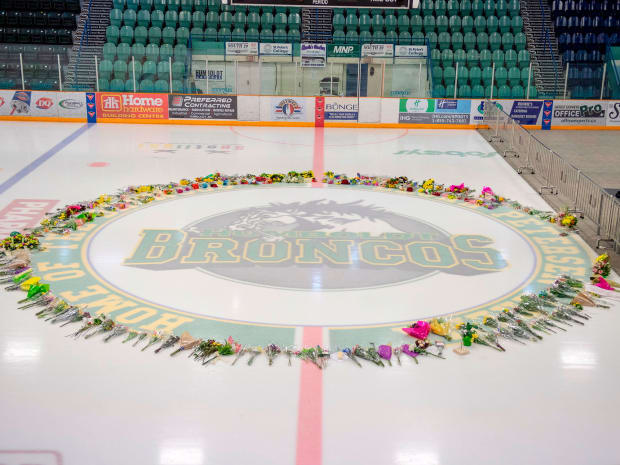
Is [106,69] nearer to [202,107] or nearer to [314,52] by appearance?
[202,107]

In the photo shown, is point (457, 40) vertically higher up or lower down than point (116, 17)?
lower down

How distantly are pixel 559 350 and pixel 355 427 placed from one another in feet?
9.99

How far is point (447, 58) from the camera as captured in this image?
2789 cm

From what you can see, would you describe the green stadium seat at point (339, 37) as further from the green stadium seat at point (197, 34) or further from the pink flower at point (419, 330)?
the pink flower at point (419, 330)

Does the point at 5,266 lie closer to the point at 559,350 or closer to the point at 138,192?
the point at 138,192

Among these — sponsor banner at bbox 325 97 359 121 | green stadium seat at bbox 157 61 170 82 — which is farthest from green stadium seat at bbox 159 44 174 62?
sponsor banner at bbox 325 97 359 121

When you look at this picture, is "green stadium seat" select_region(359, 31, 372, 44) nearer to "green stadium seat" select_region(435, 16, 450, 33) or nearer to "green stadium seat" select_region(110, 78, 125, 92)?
"green stadium seat" select_region(435, 16, 450, 33)

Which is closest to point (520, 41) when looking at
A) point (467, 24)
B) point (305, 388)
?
point (467, 24)

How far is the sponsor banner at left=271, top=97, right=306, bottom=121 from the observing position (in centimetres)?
2503

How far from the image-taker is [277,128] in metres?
24.6

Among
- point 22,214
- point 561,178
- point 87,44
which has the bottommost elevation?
point 22,214

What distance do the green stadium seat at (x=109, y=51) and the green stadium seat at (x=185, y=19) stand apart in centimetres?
337

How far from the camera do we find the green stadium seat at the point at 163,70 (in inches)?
994

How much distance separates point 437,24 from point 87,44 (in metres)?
15.0
